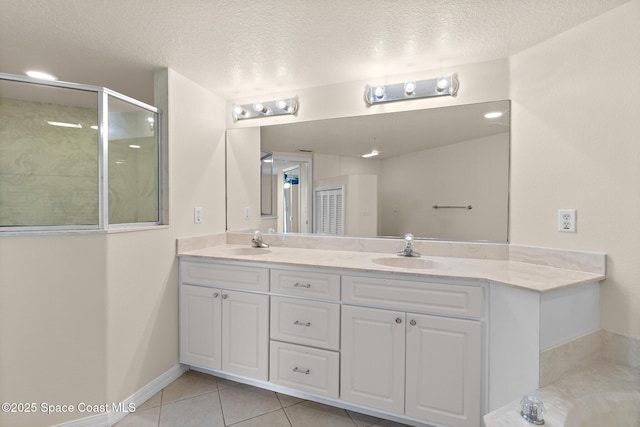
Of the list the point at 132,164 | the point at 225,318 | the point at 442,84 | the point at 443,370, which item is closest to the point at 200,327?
the point at 225,318

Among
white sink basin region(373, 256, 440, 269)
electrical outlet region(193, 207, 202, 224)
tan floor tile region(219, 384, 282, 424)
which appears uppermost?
electrical outlet region(193, 207, 202, 224)

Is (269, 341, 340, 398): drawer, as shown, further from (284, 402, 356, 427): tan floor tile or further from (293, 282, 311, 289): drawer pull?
(293, 282, 311, 289): drawer pull

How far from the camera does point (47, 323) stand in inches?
60.7

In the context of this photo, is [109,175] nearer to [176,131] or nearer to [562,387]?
[176,131]

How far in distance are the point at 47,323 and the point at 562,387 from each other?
2.40m

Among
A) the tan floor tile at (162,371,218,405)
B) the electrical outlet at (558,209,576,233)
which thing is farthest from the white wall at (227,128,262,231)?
the electrical outlet at (558,209,576,233)

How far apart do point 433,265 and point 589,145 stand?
0.98 m

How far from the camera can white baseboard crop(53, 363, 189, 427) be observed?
159 cm

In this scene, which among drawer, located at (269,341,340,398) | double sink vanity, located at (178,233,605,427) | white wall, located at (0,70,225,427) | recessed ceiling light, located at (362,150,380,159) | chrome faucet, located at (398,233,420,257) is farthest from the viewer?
recessed ceiling light, located at (362,150,380,159)

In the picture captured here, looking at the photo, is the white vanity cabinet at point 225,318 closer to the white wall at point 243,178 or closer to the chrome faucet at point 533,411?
the white wall at point 243,178

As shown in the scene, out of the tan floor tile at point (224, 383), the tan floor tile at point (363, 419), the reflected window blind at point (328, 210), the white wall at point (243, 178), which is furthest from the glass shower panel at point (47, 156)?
the tan floor tile at point (363, 419)

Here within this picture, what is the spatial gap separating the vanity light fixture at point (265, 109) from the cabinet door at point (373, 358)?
1553 millimetres

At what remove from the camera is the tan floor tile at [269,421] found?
165cm

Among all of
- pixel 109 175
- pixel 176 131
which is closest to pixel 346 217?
pixel 176 131
